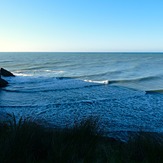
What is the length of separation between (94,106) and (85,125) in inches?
234

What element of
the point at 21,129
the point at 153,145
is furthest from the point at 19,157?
the point at 153,145

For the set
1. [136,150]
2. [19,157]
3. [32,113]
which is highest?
[19,157]

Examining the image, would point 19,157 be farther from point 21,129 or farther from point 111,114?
point 111,114

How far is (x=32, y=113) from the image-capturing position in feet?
33.1

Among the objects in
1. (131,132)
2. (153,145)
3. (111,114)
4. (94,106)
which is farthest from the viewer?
(94,106)

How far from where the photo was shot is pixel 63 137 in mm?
4812

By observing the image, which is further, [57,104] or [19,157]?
[57,104]

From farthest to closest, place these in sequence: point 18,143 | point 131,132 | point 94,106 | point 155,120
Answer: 1. point 94,106
2. point 155,120
3. point 131,132
4. point 18,143

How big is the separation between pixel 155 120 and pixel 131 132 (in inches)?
84.0

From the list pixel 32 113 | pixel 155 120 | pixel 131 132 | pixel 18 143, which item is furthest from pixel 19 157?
pixel 155 120

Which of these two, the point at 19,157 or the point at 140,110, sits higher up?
the point at 19,157

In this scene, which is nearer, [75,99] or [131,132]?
[131,132]

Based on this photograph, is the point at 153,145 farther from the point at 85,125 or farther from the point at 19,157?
the point at 19,157

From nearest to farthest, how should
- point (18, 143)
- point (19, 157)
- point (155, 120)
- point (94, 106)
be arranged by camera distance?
1. point (19, 157)
2. point (18, 143)
3. point (155, 120)
4. point (94, 106)
